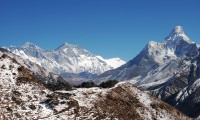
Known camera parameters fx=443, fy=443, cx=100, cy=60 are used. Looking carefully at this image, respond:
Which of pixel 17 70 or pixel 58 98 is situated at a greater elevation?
pixel 17 70

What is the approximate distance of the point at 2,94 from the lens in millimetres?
42250

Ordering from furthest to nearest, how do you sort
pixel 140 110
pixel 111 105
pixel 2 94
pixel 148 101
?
pixel 148 101 < pixel 140 110 < pixel 111 105 < pixel 2 94

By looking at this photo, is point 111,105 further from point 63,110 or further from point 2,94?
point 2,94

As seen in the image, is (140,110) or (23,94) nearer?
(23,94)

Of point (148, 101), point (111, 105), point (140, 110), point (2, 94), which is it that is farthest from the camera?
point (148, 101)

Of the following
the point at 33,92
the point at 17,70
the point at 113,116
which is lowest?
the point at 113,116

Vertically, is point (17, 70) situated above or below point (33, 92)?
above

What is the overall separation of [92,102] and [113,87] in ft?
32.5

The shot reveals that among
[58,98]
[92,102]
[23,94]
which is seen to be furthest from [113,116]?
[23,94]

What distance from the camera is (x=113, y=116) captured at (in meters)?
44.6

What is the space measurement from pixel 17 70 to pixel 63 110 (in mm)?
7696

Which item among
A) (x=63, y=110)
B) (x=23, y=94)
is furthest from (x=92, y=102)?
(x=23, y=94)

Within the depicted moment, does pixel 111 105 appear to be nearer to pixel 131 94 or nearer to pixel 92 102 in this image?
pixel 92 102

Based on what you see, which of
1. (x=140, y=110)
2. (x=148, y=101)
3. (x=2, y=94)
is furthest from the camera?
(x=148, y=101)
